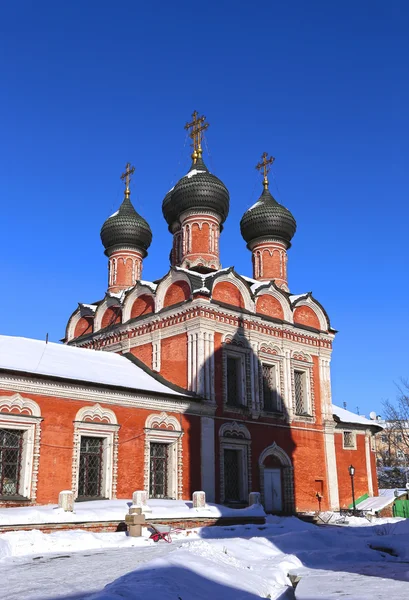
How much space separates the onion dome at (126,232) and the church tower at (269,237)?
4.04 m

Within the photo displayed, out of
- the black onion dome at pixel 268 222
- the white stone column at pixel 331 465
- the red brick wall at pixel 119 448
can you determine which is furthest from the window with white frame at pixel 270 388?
the black onion dome at pixel 268 222

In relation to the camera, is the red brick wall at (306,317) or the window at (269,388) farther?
the red brick wall at (306,317)

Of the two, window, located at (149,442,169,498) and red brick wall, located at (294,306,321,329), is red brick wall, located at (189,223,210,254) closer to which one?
red brick wall, located at (294,306,321,329)

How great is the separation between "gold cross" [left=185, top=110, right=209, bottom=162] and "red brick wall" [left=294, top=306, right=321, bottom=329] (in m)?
7.30

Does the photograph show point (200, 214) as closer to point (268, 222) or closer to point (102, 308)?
point (268, 222)

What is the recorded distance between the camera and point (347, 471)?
23.0 m

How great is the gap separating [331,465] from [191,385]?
6.53 m

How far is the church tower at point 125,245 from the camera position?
2506 centimetres

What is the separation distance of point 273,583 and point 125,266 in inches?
728

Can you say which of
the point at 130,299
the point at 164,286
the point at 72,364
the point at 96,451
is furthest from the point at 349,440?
the point at 72,364

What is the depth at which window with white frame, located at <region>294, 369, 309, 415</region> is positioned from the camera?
861 inches

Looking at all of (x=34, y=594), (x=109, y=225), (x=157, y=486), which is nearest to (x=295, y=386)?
(x=157, y=486)

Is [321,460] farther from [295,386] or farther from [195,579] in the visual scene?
[195,579]

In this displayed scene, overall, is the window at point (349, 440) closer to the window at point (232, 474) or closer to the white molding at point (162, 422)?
the window at point (232, 474)
